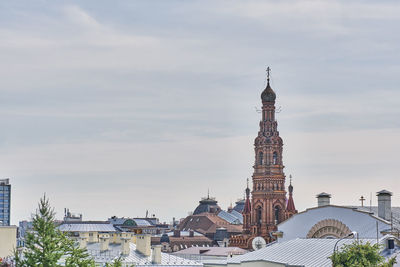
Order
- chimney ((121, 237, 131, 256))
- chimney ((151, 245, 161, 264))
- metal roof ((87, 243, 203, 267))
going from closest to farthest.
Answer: metal roof ((87, 243, 203, 267)) < chimney ((151, 245, 161, 264)) < chimney ((121, 237, 131, 256))

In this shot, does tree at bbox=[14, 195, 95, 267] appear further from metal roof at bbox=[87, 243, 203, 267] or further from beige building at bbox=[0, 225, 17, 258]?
metal roof at bbox=[87, 243, 203, 267]

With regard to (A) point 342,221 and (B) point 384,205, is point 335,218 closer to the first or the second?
(A) point 342,221

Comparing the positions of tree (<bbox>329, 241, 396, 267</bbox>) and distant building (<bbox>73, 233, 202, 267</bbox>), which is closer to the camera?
tree (<bbox>329, 241, 396, 267</bbox>)

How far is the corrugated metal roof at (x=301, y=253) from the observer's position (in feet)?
254

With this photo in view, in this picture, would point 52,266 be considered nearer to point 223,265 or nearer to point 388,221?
point 223,265

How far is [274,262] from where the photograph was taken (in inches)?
3127

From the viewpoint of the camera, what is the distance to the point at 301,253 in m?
81.3

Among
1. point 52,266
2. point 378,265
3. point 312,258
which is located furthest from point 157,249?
point 52,266

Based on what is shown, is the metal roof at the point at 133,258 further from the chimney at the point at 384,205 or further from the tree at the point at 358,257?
the tree at the point at 358,257

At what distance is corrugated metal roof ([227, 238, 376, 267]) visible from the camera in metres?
77.6

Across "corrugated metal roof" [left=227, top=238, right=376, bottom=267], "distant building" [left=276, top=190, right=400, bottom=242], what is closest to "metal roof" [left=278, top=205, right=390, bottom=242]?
"distant building" [left=276, top=190, right=400, bottom=242]

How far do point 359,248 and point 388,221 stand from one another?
28495 mm

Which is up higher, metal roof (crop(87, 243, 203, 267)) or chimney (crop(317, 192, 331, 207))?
chimney (crop(317, 192, 331, 207))

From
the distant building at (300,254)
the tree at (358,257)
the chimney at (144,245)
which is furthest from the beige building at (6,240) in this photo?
the tree at (358,257)
